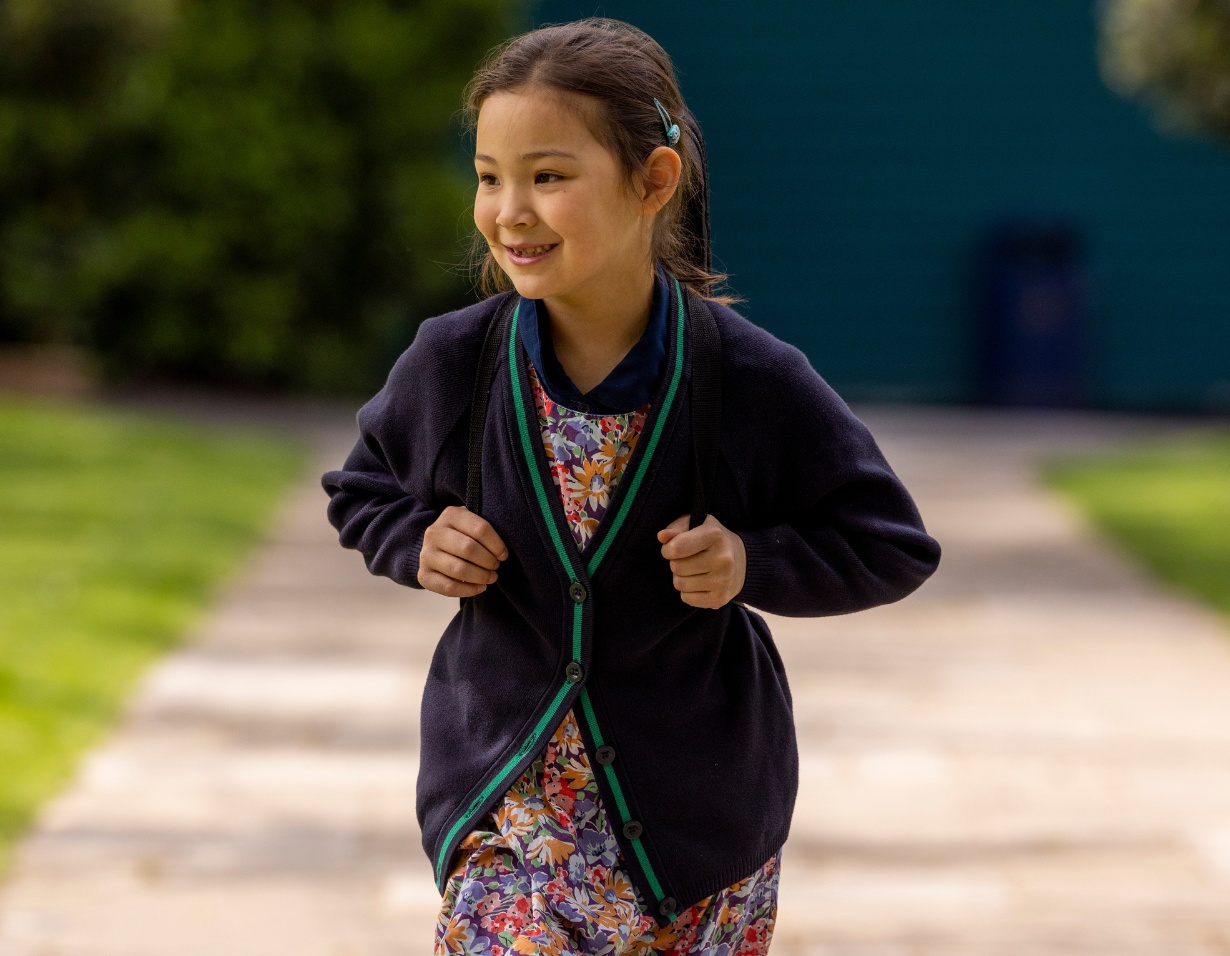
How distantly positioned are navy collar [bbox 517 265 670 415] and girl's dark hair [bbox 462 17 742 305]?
0.39 feet

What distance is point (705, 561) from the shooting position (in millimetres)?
2205

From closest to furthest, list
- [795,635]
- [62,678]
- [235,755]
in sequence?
[235,755] < [62,678] < [795,635]

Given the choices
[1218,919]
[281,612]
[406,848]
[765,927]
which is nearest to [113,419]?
[281,612]

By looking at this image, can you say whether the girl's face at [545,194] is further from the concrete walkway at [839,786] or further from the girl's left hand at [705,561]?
the concrete walkway at [839,786]

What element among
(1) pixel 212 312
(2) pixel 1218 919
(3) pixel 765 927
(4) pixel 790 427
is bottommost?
(2) pixel 1218 919

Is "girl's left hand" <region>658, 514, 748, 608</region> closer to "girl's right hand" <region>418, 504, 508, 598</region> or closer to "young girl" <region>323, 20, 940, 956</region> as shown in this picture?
"young girl" <region>323, 20, 940, 956</region>

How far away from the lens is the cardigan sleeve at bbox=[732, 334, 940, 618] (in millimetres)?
2311

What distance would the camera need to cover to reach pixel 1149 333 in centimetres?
1446

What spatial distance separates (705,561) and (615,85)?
543mm

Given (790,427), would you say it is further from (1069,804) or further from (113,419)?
(113,419)

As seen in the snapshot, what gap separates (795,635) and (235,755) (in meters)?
2.36

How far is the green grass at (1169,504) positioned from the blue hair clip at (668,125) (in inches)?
228

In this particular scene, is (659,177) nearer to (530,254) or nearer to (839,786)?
(530,254)

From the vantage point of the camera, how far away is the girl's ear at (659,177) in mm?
2252
